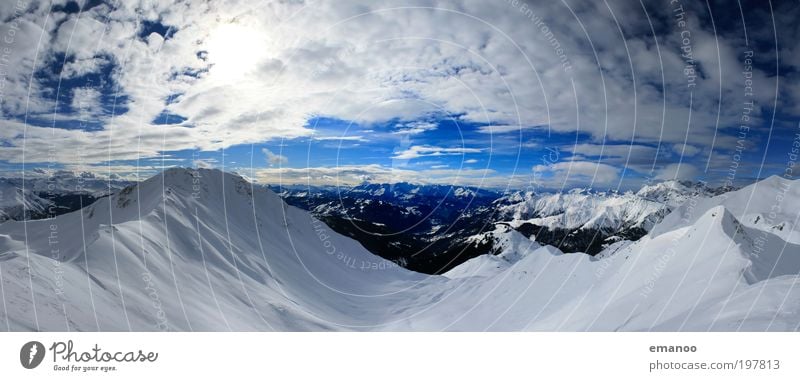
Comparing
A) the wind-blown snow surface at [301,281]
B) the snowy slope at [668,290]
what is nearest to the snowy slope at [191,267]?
the wind-blown snow surface at [301,281]

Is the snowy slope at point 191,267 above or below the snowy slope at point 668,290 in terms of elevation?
below

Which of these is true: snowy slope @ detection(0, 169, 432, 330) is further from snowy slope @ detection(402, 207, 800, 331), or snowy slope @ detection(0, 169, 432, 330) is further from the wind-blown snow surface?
snowy slope @ detection(402, 207, 800, 331)

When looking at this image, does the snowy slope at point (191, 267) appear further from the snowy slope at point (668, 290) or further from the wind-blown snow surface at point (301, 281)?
the snowy slope at point (668, 290)

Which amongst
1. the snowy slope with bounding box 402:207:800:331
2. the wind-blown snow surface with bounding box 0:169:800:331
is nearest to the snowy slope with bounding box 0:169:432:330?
the wind-blown snow surface with bounding box 0:169:800:331

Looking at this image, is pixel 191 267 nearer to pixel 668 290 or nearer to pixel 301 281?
pixel 301 281

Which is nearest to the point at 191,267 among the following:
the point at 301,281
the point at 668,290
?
the point at 301,281

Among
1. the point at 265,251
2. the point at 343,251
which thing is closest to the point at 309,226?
the point at 343,251
